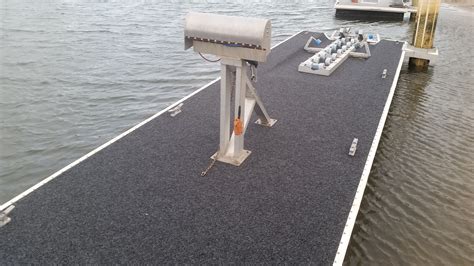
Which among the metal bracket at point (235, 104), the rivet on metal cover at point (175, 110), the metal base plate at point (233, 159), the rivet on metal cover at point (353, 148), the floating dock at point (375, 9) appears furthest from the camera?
the floating dock at point (375, 9)

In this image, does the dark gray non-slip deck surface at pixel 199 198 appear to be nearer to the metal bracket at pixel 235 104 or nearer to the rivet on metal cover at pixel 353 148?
the rivet on metal cover at pixel 353 148

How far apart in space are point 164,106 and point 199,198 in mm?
8377

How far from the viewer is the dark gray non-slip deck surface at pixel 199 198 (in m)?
6.29

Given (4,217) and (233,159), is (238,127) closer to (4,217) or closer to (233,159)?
(233,159)

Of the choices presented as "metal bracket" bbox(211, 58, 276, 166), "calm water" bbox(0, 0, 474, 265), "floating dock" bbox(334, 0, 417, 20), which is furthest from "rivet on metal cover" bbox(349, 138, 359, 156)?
"floating dock" bbox(334, 0, 417, 20)

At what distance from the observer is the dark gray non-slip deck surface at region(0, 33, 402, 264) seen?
20.6 ft

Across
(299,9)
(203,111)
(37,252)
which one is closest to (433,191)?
(203,111)

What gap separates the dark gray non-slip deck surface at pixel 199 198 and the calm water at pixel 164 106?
4.72ft

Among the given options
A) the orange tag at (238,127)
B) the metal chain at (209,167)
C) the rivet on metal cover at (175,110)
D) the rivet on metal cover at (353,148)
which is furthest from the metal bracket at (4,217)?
the rivet on metal cover at (353,148)

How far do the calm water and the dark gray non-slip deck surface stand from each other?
1439 mm

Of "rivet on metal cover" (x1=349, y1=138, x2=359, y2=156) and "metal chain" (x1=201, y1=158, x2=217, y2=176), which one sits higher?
"rivet on metal cover" (x1=349, y1=138, x2=359, y2=156)

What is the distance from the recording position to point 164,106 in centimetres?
1532

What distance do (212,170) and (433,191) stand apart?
219 inches

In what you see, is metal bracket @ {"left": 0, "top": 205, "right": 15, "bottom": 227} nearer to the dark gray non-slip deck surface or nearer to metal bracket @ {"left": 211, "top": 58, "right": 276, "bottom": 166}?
the dark gray non-slip deck surface
